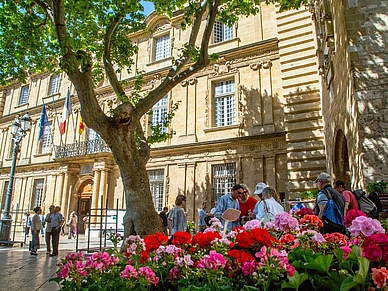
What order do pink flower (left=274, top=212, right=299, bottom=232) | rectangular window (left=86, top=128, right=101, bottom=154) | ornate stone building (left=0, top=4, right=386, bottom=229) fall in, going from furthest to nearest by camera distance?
1. rectangular window (left=86, top=128, right=101, bottom=154)
2. ornate stone building (left=0, top=4, right=386, bottom=229)
3. pink flower (left=274, top=212, right=299, bottom=232)

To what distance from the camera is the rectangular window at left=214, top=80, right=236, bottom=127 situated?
15.2m

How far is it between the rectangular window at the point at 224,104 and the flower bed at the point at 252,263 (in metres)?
12.7

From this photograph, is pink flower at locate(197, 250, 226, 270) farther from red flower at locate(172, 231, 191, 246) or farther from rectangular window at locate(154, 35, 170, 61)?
rectangular window at locate(154, 35, 170, 61)

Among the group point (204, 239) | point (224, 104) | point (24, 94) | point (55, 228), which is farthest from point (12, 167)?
point (24, 94)

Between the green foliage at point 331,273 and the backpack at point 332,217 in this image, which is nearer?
the green foliage at point 331,273

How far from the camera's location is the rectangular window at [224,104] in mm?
15227

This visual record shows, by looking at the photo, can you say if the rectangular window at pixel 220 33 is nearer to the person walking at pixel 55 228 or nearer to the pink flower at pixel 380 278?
the person walking at pixel 55 228

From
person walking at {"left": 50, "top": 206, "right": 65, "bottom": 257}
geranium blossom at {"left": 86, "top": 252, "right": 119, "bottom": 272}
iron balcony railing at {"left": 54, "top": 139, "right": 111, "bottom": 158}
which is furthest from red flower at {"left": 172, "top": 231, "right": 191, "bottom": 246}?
iron balcony railing at {"left": 54, "top": 139, "right": 111, "bottom": 158}

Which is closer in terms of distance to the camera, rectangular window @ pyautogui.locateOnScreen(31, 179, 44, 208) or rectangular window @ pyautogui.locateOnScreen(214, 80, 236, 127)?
rectangular window @ pyautogui.locateOnScreen(214, 80, 236, 127)

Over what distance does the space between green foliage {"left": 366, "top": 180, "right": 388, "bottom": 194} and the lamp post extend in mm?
12761

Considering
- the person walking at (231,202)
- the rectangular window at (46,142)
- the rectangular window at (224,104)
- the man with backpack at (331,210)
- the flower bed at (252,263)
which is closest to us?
the flower bed at (252,263)

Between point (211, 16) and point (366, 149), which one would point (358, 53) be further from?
point (211, 16)

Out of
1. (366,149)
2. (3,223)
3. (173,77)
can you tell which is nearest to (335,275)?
(366,149)

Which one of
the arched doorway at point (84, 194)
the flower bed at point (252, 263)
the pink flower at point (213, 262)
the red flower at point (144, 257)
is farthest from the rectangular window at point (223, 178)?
the pink flower at point (213, 262)
